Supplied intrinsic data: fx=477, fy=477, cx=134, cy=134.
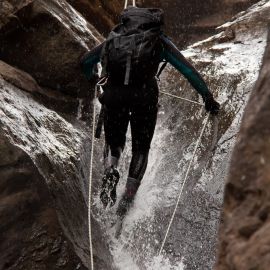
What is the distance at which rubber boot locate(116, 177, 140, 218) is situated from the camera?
6293mm

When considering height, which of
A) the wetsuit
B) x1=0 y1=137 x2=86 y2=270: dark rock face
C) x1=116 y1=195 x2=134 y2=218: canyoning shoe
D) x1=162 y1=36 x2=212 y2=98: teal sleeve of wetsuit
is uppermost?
x1=162 y1=36 x2=212 y2=98: teal sleeve of wetsuit

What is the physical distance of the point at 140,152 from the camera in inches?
249

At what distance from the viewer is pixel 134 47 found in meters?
5.33

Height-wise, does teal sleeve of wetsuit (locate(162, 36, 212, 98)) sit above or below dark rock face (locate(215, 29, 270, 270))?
above

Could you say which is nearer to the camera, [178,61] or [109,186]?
[178,61]

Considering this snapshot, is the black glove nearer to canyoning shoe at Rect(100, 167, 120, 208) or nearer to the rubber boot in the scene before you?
the rubber boot

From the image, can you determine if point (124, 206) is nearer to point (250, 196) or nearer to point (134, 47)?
point (134, 47)

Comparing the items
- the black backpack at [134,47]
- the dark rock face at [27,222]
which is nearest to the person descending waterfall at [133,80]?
the black backpack at [134,47]

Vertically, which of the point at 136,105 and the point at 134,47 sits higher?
the point at 134,47

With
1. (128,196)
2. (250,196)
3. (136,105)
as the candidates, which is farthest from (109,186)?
(250,196)

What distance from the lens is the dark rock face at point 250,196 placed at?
6.89ft

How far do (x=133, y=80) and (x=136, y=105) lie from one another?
34 centimetres

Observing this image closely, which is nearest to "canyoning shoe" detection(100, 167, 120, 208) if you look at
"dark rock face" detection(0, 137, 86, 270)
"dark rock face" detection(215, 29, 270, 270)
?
"dark rock face" detection(0, 137, 86, 270)

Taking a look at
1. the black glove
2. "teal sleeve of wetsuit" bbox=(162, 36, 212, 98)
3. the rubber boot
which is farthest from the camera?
the rubber boot
